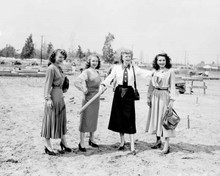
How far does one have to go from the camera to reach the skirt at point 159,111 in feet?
15.3

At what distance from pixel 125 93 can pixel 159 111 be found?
722mm

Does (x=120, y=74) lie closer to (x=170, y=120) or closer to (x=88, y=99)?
(x=88, y=99)

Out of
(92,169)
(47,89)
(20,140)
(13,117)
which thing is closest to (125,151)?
(92,169)

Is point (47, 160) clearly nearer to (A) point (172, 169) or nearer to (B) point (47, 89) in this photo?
(B) point (47, 89)

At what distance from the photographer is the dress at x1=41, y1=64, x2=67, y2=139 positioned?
167 inches

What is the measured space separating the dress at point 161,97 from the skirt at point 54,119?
170 cm

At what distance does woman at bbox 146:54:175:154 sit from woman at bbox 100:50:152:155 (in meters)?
0.24

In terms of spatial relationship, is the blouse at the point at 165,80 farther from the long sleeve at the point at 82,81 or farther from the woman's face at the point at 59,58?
the woman's face at the point at 59,58

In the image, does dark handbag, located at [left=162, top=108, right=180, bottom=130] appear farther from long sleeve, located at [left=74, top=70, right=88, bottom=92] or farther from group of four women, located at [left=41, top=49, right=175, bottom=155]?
long sleeve, located at [left=74, top=70, right=88, bottom=92]

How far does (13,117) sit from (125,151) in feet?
14.1

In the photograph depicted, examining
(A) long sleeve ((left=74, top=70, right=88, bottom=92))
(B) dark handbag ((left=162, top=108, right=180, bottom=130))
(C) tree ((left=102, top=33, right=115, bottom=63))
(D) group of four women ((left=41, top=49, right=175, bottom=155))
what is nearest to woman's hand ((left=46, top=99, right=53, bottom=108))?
(D) group of four women ((left=41, top=49, right=175, bottom=155))

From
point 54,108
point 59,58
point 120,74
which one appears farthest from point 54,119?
point 120,74

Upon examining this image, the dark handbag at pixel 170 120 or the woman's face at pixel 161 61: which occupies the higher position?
the woman's face at pixel 161 61

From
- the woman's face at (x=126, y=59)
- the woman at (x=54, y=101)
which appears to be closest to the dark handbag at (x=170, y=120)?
the woman's face at (x=126, y=59)
